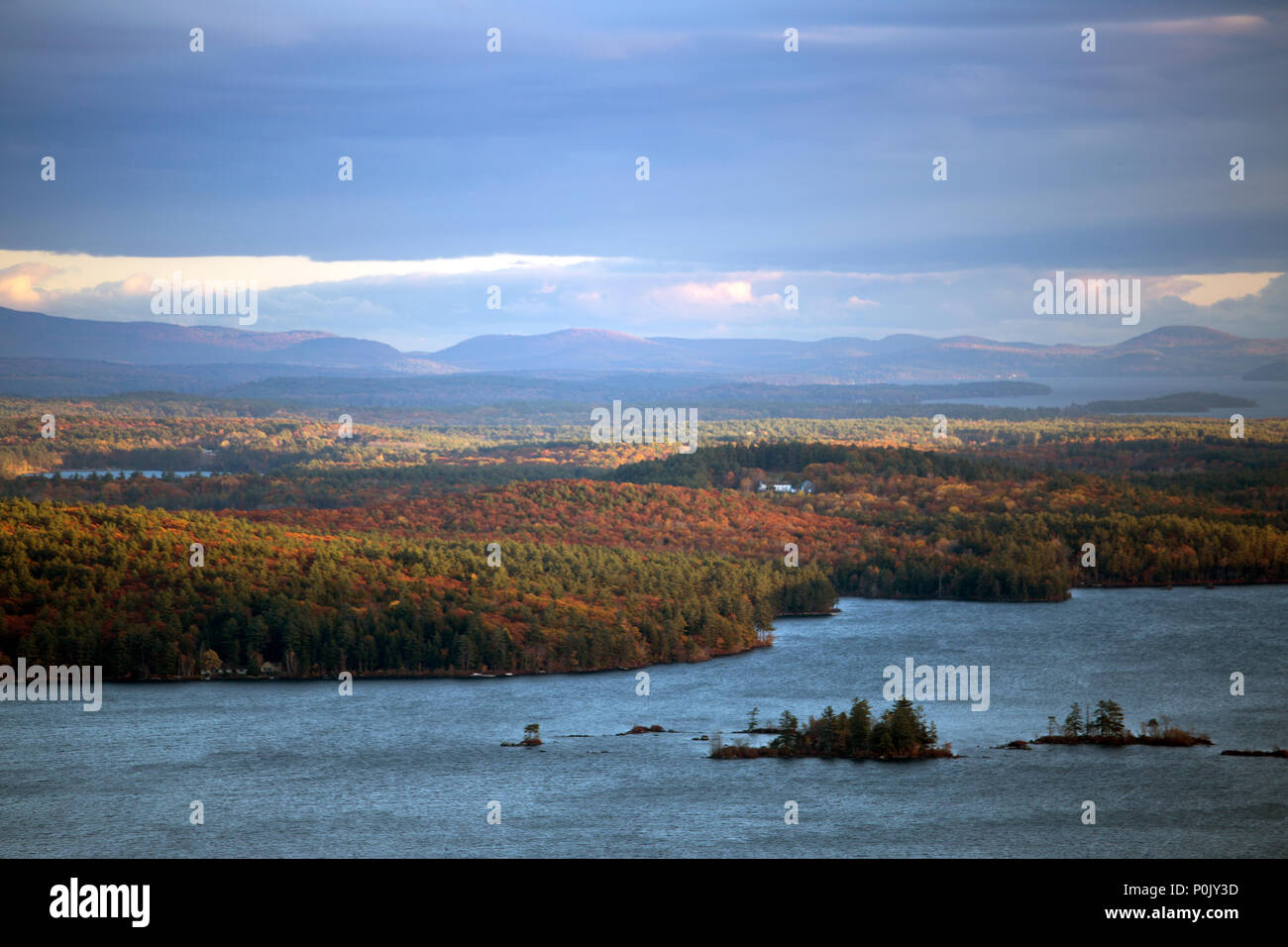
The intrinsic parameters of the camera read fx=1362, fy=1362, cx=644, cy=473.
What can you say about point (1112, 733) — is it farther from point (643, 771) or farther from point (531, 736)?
point (531, 736)

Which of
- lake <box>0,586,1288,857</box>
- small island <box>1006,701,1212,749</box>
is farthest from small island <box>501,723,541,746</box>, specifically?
small island <box>1006,701,1212,749</box>

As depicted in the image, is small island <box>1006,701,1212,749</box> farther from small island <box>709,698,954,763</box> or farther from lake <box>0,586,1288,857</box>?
small island <box>709,698,954,763</box>

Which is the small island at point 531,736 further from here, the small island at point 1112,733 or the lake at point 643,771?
the small island at point 1112,733

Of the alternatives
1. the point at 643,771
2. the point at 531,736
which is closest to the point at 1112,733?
the point at 643,771
